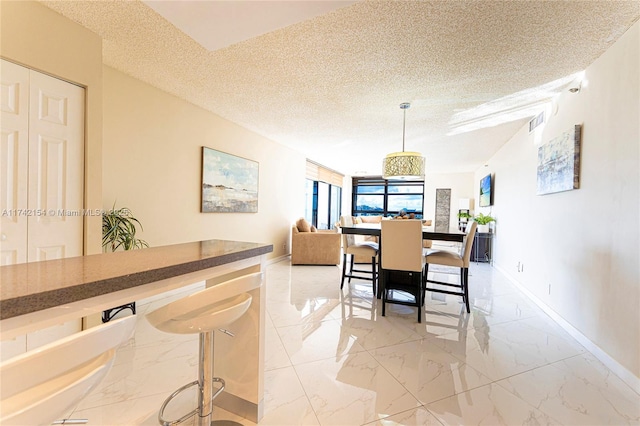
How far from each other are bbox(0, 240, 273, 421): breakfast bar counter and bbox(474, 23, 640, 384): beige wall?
2.39 metres

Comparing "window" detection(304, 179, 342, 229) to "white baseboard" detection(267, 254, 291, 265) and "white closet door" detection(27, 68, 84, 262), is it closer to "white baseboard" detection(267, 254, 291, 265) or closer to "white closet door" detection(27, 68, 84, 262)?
"white baseboard" detection(267, 254, 291, 265)

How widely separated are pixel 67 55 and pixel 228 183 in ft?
7.70

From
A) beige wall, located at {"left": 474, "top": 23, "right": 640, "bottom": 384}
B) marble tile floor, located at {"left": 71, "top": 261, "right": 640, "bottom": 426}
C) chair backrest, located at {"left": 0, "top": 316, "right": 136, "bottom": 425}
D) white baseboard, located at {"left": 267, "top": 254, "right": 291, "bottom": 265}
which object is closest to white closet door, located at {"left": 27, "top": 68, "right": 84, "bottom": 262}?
marble tile floor, located at {"left": 71, "top": 261, "right": 640, "bottom": 426}

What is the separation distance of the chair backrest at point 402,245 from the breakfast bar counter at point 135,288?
1.65 meters

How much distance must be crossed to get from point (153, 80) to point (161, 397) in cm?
293

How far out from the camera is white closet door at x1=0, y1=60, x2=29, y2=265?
5.94 ft

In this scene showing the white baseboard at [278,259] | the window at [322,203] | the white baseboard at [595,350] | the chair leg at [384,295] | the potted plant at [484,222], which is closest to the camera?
the white baseboard at [595,350]

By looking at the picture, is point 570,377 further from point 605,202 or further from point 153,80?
point 153,80

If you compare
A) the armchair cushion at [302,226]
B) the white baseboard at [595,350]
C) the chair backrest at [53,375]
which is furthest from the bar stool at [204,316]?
the armchair cushion at [302,226]

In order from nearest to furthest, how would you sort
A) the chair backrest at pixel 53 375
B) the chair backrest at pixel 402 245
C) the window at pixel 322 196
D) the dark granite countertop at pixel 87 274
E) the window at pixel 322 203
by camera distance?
the chair backrest at pixel 53 375 < the dark granite countertop at pixel 87 274 < the chair backrest at pixel 402 245 < the window at pixel 322 196 < the window at pixel 322 203

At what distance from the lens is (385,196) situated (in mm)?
10844

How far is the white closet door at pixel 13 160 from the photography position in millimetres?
1812

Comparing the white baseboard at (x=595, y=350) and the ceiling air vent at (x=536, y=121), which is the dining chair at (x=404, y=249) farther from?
the ceiling air vent at (x=536, y=121)

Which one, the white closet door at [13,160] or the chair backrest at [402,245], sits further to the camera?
the chair backrest at [402,245]
